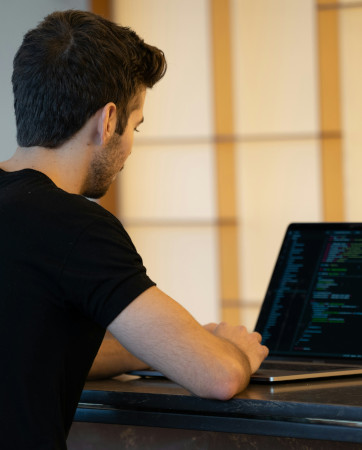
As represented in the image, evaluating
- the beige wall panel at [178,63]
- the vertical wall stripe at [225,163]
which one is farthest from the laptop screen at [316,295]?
the beige wall panel at [178,63]

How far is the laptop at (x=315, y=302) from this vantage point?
1.43 meters

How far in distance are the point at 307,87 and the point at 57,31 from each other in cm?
252

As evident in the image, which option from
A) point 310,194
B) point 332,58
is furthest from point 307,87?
point 310,194

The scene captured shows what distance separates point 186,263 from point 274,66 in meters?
1.06

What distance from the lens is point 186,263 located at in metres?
3.96

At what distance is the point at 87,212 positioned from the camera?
1148 mm

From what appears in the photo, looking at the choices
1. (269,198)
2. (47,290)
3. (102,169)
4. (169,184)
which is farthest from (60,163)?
(169,184)

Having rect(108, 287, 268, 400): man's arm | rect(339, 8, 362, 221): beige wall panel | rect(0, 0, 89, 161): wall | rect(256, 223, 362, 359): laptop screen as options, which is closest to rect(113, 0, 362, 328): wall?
rect(339, 8, 362, 221): beige wall panel

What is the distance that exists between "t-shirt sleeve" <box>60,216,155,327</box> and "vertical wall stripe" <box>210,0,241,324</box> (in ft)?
8.90

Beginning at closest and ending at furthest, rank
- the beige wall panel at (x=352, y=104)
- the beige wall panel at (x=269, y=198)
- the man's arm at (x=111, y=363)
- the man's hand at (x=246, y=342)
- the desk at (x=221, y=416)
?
the desk at (x=221, y=416)
the man's hand at (x=246, y=342)
the man's arm at (x=111, y=363)
the beige wall panel at (x=352, y=104)
the beige wall panel at (x=269, y=198)

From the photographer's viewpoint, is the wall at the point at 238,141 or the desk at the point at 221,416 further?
the wall at the point at 238,141

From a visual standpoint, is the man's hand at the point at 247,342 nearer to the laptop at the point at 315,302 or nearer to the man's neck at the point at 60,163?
the laptop at the point at 315,302

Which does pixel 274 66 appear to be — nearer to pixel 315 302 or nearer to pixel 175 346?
pixel 315 302

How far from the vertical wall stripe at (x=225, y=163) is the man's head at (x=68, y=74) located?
249 centimetres
